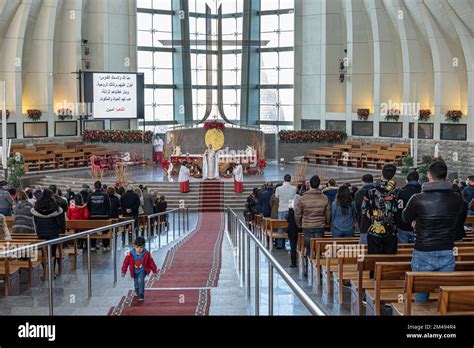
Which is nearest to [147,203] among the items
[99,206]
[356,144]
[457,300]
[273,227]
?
[99,206]

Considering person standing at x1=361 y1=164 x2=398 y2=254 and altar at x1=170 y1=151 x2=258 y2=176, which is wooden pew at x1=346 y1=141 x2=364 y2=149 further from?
person standing at x1=361 y1=164 x2=398 y2=254

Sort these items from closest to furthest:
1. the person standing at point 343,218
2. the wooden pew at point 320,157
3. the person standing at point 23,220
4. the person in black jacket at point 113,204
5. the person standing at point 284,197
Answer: the person standing at point 343,218, the person standing at point 23,220, the person standing at point 284,197, the person in black jacket at point 113,204, the wooden pew at point 320,157

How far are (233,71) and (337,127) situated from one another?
748cm

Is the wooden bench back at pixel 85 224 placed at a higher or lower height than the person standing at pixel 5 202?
lower

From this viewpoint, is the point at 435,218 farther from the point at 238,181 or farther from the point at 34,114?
the point at 34,114

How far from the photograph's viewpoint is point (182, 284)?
9266 millimetres

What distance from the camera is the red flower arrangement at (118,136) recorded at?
34.4 m

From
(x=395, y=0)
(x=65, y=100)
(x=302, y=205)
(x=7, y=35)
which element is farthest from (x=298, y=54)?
(x=302, y=205)

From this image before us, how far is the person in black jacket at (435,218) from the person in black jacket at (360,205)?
7.04 ft

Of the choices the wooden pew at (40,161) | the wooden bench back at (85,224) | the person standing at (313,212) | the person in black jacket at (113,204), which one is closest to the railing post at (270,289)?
the person standing at (313,212)

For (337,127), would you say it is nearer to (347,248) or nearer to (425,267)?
(347,248)

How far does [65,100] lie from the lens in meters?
35.4

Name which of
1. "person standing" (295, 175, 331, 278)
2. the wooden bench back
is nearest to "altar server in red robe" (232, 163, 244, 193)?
the wooden bench back

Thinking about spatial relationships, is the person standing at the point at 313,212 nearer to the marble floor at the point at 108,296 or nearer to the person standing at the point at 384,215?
the marble floor at the point at 108,296
